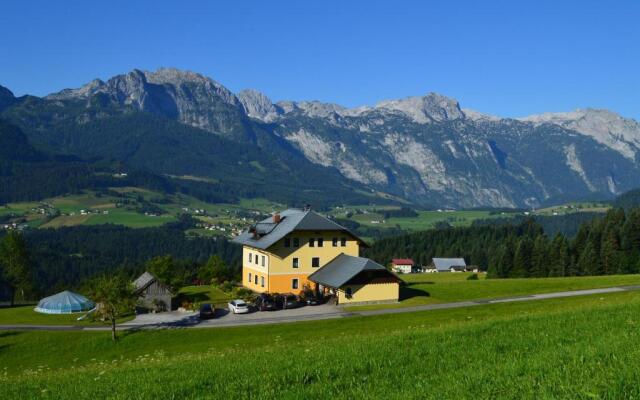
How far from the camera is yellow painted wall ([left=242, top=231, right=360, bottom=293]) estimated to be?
74125 mm

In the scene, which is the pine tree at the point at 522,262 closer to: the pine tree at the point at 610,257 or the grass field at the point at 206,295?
the pine tree at the point at 610,257

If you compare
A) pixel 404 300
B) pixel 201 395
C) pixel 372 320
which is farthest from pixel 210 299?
pixel 201 395

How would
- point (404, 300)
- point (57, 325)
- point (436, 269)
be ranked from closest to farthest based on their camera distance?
point (57, 325) < point (404, 300) < point (436, 269)

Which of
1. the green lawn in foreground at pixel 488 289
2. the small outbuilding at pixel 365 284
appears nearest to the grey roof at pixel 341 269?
the small outbuilding at pixel 365 284

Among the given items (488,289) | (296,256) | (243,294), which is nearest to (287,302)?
(243,294)

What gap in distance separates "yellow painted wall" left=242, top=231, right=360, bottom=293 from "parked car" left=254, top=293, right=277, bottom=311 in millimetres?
8691

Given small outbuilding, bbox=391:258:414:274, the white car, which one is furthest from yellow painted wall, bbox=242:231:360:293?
small outbuilding, bbox=391:258:414:274

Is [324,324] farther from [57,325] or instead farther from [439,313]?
[57,325]

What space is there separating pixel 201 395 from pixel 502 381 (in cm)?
701

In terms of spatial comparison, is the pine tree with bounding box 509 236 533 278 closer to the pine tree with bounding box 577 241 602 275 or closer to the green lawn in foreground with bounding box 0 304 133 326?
the pine tree with bounding box 577 241 602 275

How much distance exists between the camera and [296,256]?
74.9 metres

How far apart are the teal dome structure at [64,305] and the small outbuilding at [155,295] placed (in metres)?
8.66

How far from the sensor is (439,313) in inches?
2063

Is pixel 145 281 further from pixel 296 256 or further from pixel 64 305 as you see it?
pixel 296 256
